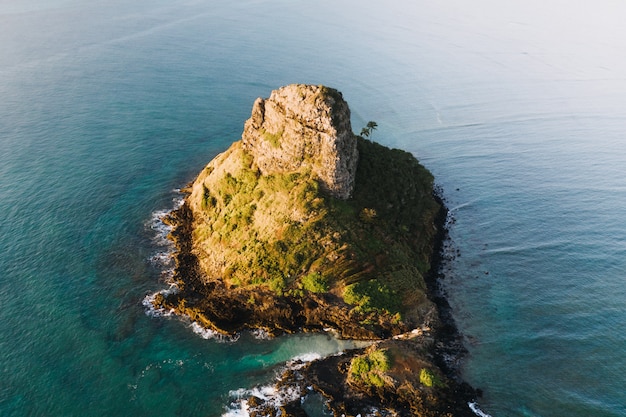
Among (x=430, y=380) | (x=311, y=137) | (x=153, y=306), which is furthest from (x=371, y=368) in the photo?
(x=311, y=137)

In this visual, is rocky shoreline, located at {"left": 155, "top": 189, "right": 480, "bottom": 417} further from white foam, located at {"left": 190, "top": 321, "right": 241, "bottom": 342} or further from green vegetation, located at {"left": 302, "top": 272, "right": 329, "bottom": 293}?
green vegetation, located at {"left": 302, "top": 272, "right": 329, "bottom": 293}

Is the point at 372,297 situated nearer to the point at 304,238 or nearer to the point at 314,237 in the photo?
the point at 314,237

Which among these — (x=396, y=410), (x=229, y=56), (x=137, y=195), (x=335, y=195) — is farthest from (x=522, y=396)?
(x=229, y=56)

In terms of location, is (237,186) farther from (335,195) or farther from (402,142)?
(402,142)

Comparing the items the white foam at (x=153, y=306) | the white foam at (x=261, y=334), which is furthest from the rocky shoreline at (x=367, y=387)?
the white foam at (x=261, y=334)

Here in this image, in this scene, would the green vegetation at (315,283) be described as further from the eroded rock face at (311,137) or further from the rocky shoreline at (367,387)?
the eroded rock face at (311,137)

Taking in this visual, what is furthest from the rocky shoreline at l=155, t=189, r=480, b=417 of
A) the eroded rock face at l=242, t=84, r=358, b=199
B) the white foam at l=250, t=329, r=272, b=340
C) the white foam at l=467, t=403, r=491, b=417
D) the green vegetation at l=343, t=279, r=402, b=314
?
the eroded rock face at l=242, t=84, r=358, b=199
